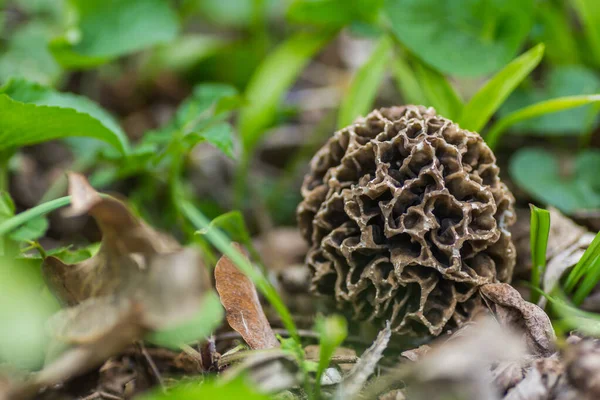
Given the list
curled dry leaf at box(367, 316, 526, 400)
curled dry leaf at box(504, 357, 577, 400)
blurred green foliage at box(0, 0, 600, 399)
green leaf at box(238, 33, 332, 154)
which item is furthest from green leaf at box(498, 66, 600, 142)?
curled dry leaf at box(367, 316, 526, 400)

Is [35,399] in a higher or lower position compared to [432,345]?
higher

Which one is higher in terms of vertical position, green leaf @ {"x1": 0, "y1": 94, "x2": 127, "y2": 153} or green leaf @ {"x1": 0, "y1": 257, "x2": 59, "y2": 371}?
green leaf @ {"x1": 0, "y1": 94, "x2": 127, "y2": 153}

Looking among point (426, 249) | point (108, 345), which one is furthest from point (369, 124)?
point (108, 345)

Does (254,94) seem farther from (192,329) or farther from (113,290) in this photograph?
(192,329)

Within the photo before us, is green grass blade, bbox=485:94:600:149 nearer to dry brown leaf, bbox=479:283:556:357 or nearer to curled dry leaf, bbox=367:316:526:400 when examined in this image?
dry brown leaf, bbox=479:283:556:357

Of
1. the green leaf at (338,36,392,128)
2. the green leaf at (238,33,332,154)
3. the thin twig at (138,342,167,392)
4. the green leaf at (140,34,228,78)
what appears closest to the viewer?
the thin twig at (138,342,167,392)

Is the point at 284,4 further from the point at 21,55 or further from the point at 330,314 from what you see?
the point at 330,314
